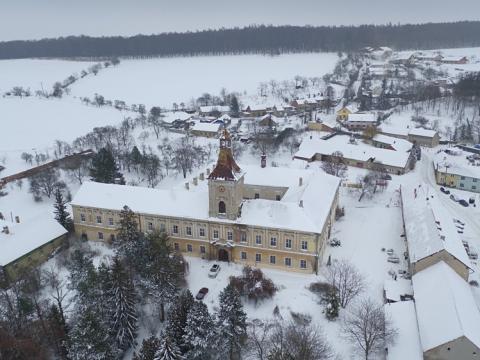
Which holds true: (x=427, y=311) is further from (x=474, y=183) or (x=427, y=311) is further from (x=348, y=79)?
(x=348, y=79)

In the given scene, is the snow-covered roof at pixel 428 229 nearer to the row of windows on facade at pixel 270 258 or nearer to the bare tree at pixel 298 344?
the row of windows on facade at pixel 270 258

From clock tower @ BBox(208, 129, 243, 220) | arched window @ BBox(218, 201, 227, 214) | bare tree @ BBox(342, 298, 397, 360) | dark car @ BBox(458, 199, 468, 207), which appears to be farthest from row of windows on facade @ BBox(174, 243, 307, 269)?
dark car @ BBox(458, 199, 468, 207)

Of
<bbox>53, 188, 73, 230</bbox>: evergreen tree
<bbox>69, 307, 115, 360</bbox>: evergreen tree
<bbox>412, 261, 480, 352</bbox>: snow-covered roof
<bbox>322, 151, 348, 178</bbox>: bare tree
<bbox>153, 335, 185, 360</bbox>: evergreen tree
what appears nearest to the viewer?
<bbox>153, 335, 185, 360</bbox>: evergreen tree

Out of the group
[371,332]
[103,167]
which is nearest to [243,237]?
[371,332]

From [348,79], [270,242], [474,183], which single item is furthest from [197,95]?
[270,242]

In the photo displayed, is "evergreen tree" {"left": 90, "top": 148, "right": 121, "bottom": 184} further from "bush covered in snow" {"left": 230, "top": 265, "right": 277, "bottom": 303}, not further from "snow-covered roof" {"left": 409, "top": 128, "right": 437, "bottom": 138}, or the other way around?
"snow-covered roof" {"left": 409, "top": 128, "right": 437, "bottom": 138}

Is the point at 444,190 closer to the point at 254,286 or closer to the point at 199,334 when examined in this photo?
the point at 254,286
